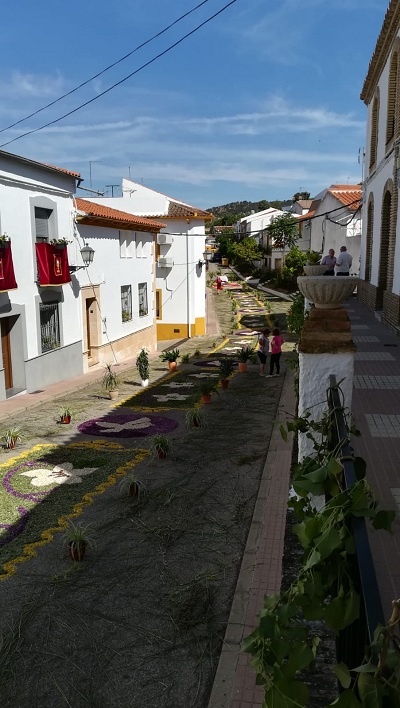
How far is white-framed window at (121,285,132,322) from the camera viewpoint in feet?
76.0

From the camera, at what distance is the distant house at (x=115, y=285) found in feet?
65.0

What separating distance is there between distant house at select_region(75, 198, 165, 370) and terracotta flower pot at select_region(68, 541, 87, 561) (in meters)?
13.8

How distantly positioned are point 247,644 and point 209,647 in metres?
2.56

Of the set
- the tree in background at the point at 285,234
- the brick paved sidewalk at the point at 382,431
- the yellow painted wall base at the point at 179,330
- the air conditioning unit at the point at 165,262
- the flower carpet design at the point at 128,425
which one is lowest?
the yellow painted wall base at the point at 179,330

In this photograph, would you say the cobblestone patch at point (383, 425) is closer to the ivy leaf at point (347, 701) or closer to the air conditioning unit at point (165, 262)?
the ivy leaf at point (347, 701)

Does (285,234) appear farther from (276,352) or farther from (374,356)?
(374,356)

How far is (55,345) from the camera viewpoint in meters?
17.6

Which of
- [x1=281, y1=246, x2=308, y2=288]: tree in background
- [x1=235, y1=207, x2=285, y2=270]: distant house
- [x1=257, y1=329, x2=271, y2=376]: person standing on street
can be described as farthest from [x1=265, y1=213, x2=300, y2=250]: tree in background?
[x1=257, y1=329, x2=271, y2=376]: person standing on street

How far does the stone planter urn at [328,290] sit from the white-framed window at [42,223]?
12.9 metres

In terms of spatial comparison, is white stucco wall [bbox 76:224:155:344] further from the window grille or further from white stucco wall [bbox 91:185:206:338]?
white stucco wall [bbox 91:185:206:338]

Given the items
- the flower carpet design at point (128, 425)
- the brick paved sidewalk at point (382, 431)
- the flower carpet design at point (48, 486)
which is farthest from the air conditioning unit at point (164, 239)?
the flower carpet design at point (48, 486)

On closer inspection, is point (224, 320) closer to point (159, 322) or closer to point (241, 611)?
point (159, 322)

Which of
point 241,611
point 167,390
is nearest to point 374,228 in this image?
point 167,390

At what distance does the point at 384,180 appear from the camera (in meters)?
19.1
